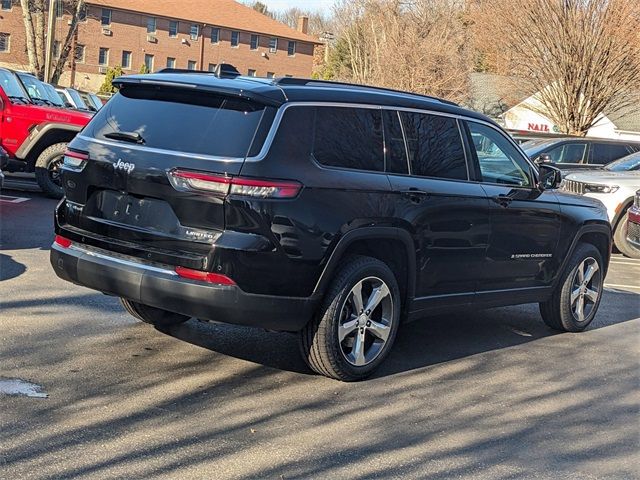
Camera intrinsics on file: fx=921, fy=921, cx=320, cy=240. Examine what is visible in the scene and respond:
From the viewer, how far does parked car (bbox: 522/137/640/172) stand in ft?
57.4

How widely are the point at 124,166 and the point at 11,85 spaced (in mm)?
10283

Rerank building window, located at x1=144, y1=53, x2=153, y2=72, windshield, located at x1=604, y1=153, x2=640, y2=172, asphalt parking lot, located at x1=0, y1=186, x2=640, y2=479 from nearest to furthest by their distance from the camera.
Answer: asphalt parking lot, located at x1=0, y1=186, x2=640, y2=479 < windshield, located at x1=604, y1=153, x2=640, y2=172 < building window, located at x1=144, y1=53, x2=153, y2=72

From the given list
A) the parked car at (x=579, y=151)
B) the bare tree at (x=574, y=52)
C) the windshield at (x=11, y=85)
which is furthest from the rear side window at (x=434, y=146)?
the bare tree at (x=574, y=52)

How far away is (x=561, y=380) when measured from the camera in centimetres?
641

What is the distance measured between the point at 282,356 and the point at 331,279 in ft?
3.27

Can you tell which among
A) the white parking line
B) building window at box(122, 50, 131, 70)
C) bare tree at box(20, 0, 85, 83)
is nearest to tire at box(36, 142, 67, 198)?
the white parking line

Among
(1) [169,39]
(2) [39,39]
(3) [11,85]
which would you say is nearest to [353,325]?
(3) [11,85]

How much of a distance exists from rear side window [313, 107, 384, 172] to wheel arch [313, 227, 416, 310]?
0.43 m

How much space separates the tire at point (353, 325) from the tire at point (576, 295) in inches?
90.6

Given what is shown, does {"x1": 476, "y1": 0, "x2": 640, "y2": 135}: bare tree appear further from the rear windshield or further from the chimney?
the chimney

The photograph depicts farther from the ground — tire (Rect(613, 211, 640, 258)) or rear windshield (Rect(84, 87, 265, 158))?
rear windshield (Rect(84, 87, 265, 158))

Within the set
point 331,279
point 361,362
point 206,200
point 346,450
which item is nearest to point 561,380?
point 361,362

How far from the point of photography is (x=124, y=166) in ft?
17.8

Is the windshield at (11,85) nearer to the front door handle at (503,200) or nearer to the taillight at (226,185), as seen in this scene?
the front door handle at (503,200)
